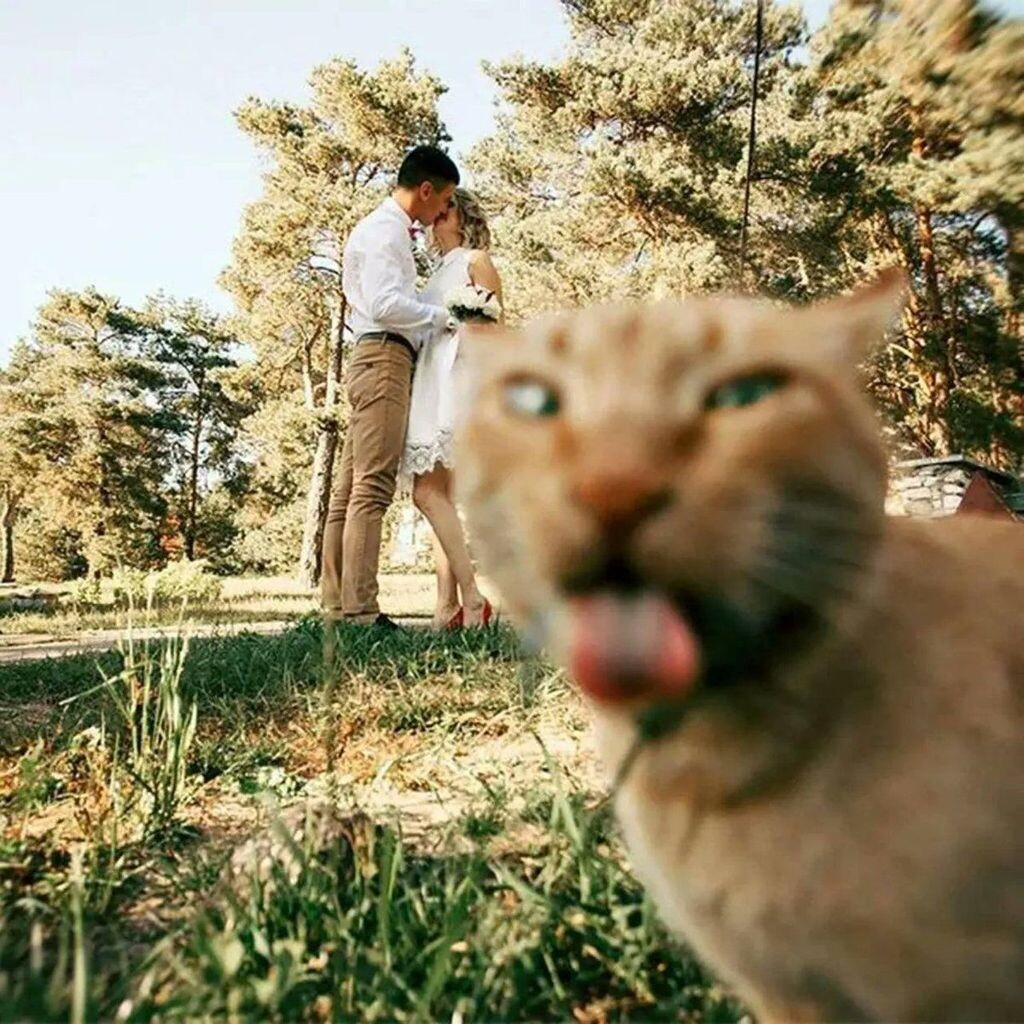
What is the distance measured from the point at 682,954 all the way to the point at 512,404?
895 millimetres

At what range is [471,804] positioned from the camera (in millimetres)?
2047

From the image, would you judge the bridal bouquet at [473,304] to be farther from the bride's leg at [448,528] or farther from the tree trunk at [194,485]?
the tree trunk at [194,485]

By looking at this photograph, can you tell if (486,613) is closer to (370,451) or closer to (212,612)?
(370,451)

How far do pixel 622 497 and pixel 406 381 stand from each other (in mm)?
4573

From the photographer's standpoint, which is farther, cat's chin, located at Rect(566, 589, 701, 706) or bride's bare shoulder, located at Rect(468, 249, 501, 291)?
bride's bare shoulder, located at Rect(468, 249, 501, 291)

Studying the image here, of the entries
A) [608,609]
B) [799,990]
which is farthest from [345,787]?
[608,609]

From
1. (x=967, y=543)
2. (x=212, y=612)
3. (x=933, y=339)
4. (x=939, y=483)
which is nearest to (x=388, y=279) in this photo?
(x=967, y=543)

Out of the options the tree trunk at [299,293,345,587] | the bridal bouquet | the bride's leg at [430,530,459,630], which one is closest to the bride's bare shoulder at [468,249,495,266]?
the bridal bouquet

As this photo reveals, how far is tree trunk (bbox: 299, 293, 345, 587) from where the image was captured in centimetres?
2119

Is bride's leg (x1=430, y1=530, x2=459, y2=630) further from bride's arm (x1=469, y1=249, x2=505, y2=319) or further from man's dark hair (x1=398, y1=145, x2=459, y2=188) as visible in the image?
man's dark hair (x1=398, y1=145, x2=459, y2=188)

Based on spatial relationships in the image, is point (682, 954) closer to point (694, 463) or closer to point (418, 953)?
point (418, 953)

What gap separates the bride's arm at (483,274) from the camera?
16.2 feet

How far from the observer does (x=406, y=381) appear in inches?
205

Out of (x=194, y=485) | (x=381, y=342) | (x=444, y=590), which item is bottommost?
(x=444, y=590)
